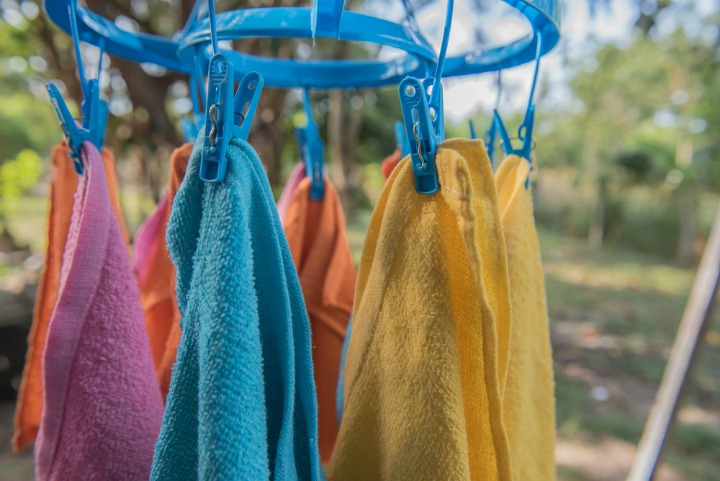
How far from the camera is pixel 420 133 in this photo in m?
0.27

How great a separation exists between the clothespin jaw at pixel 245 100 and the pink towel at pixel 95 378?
157mm

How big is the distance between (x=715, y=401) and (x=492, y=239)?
275 cm

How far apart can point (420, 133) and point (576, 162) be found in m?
8.72

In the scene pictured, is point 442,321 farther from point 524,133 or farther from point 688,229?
point 688,229

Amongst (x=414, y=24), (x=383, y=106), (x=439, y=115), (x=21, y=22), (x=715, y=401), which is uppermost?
(x=383, y=106)

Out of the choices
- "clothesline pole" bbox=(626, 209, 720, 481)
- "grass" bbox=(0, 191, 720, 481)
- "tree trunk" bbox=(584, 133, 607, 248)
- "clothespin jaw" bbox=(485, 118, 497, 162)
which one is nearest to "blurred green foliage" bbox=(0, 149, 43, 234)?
"grass" bbox=(0, 191, 720, 481)

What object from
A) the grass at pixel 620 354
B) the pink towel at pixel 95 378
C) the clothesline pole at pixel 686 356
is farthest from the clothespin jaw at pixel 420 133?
the grass at pixel 620 354

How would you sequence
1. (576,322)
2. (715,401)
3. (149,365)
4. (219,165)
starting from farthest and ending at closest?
(576,322) → (715,401) → (149,365) → (219,165)

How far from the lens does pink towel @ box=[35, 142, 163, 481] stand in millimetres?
320

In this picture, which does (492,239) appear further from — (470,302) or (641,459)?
(641,459)

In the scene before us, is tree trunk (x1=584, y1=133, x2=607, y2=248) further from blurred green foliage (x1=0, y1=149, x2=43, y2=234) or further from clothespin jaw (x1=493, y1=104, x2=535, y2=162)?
clothespin jaw (x1=493, y1=104, x2=535, y2=162)

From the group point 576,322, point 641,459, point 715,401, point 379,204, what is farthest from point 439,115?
point 576,322

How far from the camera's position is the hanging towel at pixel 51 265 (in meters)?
0.44

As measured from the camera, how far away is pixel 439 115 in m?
0.29
